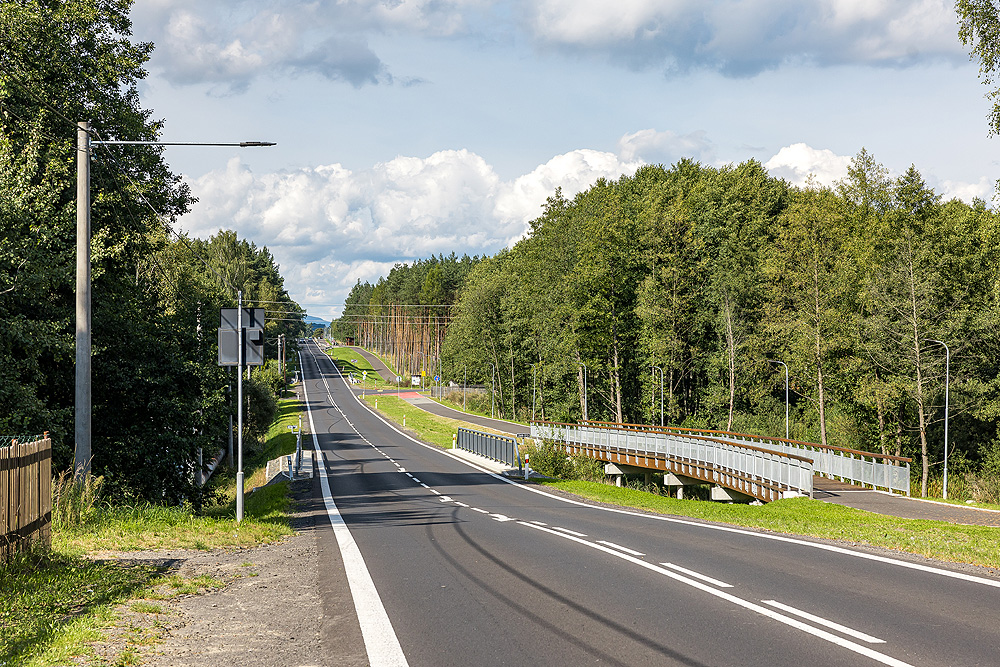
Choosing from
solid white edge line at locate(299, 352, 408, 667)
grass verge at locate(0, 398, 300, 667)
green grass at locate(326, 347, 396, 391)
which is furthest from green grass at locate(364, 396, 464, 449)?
solid white edge line at locate(299, 352, 408, 667)

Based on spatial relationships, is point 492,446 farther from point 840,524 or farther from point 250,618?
point 250,618

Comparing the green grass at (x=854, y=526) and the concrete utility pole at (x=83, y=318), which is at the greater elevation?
the concrete utility pole at (x=83, y=318)

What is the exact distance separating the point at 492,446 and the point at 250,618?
38.2 metres

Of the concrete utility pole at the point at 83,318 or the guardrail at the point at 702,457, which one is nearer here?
the concrete utility pole at the point at 83,318

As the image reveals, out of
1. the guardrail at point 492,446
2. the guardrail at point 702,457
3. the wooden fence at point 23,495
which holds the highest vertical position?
the wooden fence at point 23,495

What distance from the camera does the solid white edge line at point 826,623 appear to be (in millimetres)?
6195

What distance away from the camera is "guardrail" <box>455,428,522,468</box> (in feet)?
137

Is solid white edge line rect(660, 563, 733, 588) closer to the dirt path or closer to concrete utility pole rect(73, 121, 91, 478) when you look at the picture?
the dirt path

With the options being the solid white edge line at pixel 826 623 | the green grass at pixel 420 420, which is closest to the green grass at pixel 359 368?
the green grass at pixel 420 420

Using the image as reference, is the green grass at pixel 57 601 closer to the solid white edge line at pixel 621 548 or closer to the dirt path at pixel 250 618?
the dirt path at pixel 250 618

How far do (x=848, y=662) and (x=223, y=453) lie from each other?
55028 mm

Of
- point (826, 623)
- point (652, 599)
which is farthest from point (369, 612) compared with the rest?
point (826, 623)

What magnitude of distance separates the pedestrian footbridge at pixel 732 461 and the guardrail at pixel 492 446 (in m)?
2.68

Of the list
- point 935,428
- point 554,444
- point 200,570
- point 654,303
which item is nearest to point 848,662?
point 200,570
